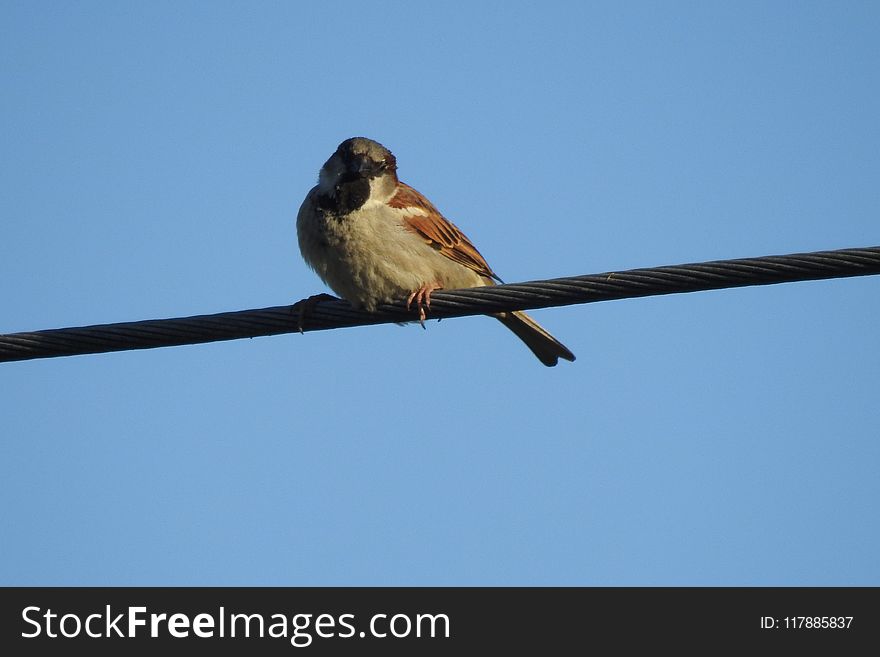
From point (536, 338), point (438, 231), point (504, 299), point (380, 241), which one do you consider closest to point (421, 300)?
point (380, 241)

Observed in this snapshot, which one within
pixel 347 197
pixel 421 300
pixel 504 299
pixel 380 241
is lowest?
pixel 504 299

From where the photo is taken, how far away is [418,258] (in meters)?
5.88

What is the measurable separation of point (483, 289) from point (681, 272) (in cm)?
86

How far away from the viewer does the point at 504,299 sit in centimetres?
414

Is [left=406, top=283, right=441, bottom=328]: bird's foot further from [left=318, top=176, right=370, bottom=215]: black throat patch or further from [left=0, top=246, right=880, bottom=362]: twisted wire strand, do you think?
[left=318, top=176, right=370, bottom=215]: black throat patch

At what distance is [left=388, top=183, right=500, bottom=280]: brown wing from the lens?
625 cm

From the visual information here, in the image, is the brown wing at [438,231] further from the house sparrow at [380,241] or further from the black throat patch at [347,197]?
the black throat patch at [347,197]

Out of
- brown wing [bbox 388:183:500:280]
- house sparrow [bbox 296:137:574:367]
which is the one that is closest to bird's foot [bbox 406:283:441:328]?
house sparrow [bbox 296:137:574:367]

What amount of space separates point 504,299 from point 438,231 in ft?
7.65

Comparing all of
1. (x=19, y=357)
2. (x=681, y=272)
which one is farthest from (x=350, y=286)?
(x=681, y=272)

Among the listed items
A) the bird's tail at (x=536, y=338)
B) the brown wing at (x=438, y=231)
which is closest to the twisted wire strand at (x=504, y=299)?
the brown wing at (x=438, y=231)

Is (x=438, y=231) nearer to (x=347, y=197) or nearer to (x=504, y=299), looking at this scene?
(x=347, y=197)

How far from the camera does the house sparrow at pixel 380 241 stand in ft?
18.5

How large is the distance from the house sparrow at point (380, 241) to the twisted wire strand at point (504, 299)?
753 millimetres
